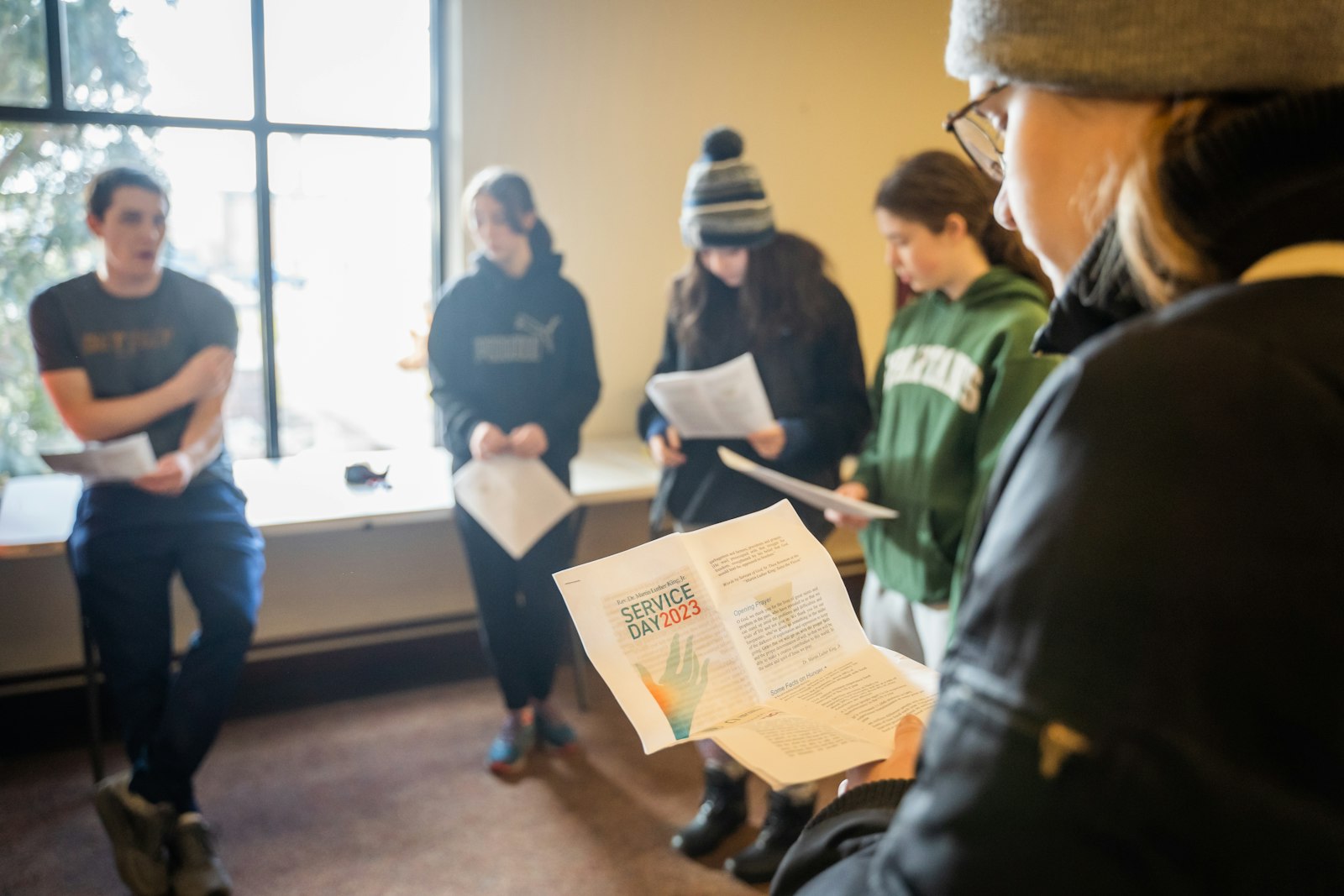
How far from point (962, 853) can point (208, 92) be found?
3289 millimetres

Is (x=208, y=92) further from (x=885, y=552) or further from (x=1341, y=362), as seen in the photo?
(x=1341, y=362)

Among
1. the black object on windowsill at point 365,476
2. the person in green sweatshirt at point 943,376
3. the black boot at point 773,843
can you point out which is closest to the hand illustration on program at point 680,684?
the person in green sweatshirt at point 943,376

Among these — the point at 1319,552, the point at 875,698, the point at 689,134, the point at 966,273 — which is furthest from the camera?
the point at 689,134

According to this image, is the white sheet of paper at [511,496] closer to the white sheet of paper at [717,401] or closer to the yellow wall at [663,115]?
the white sheet of paper at [717,401]

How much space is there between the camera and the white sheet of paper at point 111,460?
6.69 ft

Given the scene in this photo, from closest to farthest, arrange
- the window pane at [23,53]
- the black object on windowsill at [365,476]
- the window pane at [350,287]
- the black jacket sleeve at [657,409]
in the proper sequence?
the black jacket sleeve at [657,409]
the window pane at [23,53]
the black object on windowsill at [365,476]
the window pane at [350,287]

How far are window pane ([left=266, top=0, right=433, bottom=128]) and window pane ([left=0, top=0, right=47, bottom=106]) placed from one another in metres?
0.61

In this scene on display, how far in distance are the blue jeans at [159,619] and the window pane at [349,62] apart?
1515 mm

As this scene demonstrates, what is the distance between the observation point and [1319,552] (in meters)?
0.43

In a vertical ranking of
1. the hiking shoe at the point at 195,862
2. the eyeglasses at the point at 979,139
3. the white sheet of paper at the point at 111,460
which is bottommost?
the hiking shoe at the point at 195,862

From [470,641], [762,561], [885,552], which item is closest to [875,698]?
[762,561]

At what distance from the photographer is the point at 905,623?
1.93m

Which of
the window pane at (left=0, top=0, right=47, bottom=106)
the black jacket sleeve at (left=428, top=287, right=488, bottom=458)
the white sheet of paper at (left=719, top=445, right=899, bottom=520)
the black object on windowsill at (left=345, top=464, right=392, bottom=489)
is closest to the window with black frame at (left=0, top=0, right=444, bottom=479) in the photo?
the window pane at (left=0, top=0, right=47, bottom=106)

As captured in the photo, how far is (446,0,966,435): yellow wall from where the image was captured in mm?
3352
